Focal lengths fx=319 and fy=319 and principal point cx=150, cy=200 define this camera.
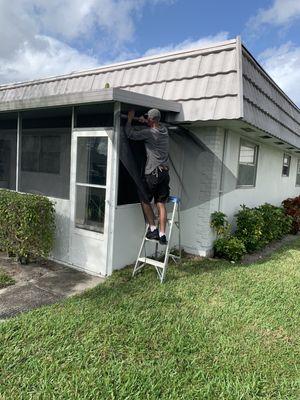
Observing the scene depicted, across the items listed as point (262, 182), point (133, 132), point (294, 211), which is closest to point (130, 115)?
point (133, 132)

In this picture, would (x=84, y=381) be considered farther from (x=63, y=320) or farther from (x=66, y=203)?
(x=66, y=203)

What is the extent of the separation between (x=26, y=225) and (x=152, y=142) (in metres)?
2.26

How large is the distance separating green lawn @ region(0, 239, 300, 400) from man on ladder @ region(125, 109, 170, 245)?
845 millimetres

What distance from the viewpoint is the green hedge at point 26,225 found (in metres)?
4.80

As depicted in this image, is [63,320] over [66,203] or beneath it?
beneath

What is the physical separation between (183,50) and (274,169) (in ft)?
17.1

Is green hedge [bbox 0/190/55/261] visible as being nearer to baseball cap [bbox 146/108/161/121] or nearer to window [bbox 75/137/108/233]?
window [bbox 75/137/108/233]

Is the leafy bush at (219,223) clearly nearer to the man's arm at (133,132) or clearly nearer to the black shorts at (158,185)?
the black shorts at (158,185)

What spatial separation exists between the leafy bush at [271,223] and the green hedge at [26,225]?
4.68 m

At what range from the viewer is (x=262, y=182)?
858 centimetres

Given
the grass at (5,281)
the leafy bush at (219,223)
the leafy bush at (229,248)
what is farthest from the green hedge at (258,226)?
the grass at (5,281)

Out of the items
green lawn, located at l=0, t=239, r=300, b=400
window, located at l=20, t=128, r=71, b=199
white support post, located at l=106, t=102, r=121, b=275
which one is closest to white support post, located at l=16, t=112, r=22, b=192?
window, located at l=20, t=128, r=71, b=199

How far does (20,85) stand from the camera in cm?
895

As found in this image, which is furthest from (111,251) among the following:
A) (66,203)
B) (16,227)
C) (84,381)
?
(84,381)
